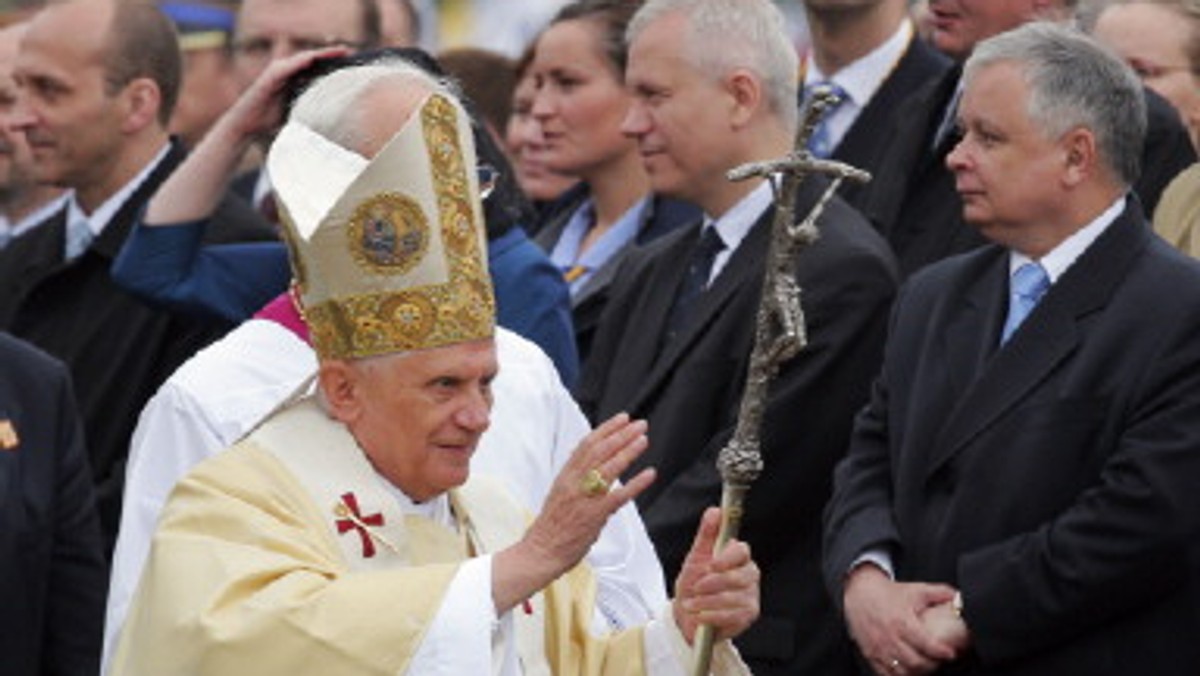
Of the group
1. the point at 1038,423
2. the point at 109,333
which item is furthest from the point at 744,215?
the point at 109,333

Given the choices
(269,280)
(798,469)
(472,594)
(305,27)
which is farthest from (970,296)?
(305,27)

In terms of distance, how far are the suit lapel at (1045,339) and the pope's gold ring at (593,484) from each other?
1.96 m

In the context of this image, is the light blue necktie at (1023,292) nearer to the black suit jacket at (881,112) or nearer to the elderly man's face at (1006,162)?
the elderly man's face at (1006,162)

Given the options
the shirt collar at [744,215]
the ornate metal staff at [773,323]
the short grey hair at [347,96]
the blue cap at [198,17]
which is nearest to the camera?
the ornate metal staff at [773,323]

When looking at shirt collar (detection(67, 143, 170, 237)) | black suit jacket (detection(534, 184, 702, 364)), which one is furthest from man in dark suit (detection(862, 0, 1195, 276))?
shirt collar (detection(67, 143, 170, 237))

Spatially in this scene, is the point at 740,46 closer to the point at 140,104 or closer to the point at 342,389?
the point at 140,104

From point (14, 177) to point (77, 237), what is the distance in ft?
5.83

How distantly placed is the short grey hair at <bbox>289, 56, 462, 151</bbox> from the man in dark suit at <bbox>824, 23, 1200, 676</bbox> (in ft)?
5.29

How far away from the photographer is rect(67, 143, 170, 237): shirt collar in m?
9.55

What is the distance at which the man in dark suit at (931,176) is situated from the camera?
8.42 m

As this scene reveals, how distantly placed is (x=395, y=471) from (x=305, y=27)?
4.40m

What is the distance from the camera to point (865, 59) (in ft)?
30.9

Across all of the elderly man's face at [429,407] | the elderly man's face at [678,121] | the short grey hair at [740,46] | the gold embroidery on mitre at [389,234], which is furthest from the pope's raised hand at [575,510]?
the short grey hair at [740,46]

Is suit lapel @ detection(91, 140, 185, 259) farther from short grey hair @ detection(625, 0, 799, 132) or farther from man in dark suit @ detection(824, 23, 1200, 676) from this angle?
man in dark suit @ detection(824, 23, 1200, 676)
